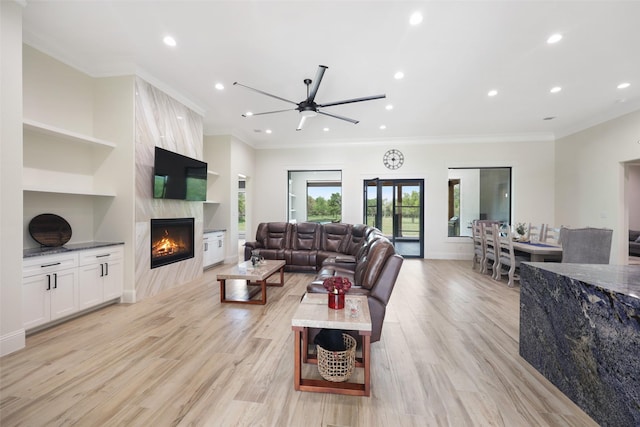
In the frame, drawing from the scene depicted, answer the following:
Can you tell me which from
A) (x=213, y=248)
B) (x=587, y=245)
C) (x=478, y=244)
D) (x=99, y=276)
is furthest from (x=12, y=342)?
(x=478, y=244)

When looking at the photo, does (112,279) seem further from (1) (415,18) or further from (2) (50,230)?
(1) (415,18)

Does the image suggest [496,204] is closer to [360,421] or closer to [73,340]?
[360,421]

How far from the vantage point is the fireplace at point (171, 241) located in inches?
152

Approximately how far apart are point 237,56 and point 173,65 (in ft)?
3.17

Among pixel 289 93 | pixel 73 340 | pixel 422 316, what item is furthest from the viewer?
pixel 289 93

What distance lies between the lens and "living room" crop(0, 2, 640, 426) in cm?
231

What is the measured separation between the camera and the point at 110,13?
2531 mm

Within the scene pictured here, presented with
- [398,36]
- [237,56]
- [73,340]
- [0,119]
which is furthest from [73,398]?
[398,36]

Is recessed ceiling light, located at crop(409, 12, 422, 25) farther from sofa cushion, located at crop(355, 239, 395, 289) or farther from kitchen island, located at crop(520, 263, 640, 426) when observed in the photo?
kitchen island, located at crop(520, 263, 640, 426)

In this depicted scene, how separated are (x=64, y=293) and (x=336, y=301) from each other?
3.08 m

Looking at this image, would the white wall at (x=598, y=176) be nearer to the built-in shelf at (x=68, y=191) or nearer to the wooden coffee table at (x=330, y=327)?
the wooden coffee table at (x=330, y=327)

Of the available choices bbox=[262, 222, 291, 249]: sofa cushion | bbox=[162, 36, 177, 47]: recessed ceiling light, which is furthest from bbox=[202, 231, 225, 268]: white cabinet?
bbox=[162, 36, 177, 47]: recessed ceiling light

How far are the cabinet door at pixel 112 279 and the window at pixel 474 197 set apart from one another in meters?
7.25

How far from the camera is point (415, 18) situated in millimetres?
2510
